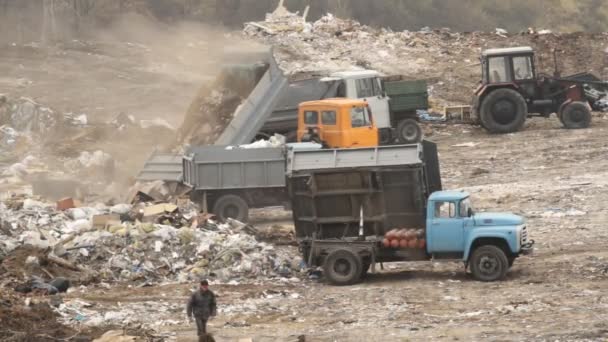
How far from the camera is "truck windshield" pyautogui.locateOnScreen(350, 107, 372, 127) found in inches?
957

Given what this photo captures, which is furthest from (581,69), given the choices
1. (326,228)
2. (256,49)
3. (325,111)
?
(326,228)

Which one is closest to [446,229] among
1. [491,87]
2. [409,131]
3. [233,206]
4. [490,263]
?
[490,263]

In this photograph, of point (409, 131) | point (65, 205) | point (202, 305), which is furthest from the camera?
point (409, 131)

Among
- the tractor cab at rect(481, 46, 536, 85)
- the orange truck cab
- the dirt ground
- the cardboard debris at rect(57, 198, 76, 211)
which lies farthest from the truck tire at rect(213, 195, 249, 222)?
the tractor cab at rect(481, 46, 536, 85)

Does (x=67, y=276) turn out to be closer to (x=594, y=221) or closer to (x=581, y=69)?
(x=594, y=221)

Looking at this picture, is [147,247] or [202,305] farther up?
[147,247]

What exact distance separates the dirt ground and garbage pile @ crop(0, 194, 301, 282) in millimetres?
598

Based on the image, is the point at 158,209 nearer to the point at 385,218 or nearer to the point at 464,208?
the point at 385,218

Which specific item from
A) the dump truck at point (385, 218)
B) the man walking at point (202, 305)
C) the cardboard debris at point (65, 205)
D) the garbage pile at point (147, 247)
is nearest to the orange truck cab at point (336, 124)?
the garbage pile at point (147, 247)

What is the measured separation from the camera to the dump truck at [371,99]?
1017 inches

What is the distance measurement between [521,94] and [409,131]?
310 centimetres

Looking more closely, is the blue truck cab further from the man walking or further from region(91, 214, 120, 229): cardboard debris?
region(91, 214, 120, 229): cardboard debris

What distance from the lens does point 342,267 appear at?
1731 cm

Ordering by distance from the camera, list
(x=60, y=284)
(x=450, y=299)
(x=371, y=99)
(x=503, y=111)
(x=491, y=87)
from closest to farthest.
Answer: (x=450, y=299)
(x=60, y=284)
(x=371, y=99)
(x=491, y=87)
(x=503, y=111)
